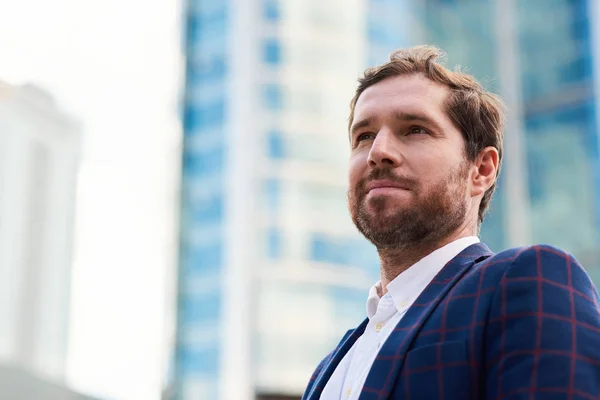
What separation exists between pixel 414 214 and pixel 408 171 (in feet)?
0.23

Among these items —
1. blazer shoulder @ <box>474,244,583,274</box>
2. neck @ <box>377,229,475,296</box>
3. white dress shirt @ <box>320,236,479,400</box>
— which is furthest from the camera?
neck @ <box>377,229,475,296</box>

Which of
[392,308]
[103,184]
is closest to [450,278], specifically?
[392,308]

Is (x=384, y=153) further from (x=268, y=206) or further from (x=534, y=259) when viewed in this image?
(x=268, y=206)

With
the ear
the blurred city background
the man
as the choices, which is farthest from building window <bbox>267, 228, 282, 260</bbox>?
the ear

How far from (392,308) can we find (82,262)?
340 centimetres

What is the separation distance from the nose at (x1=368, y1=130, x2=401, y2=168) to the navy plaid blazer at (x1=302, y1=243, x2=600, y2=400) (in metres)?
0.23

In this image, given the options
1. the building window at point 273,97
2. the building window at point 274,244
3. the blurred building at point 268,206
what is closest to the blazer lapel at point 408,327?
the blurred building at point 268,206

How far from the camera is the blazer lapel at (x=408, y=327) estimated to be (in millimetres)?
1159

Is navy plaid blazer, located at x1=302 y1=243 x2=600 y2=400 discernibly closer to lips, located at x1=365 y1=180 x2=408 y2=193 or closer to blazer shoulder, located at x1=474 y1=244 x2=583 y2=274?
blazer shoulder, located at x1=474 y1=244 x2=583 y2=274

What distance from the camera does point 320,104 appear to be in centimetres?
2452

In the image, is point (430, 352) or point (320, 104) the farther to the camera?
point (320, 104)

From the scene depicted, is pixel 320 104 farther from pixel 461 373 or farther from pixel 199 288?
pixel 461 373

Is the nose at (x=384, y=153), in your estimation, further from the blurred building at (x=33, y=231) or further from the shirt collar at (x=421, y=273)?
the blurred building at (x=33, y=231)

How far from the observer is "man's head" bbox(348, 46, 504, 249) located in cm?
137
